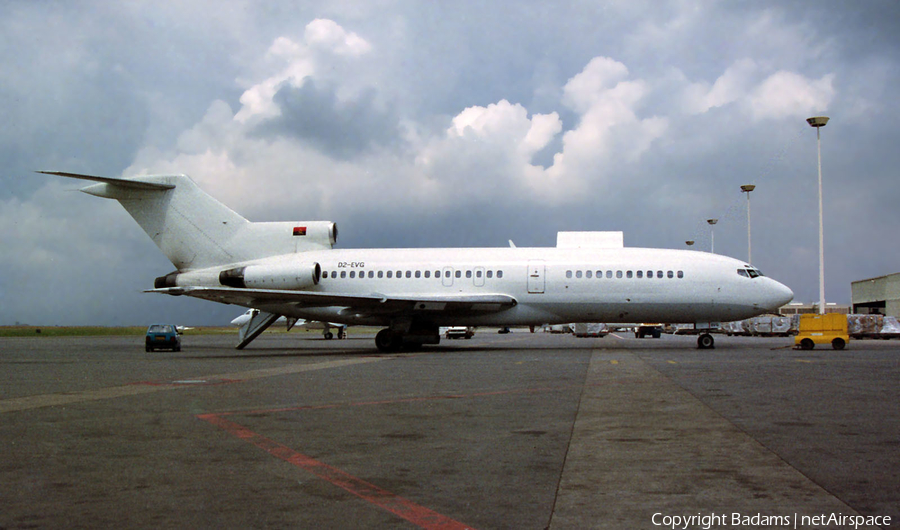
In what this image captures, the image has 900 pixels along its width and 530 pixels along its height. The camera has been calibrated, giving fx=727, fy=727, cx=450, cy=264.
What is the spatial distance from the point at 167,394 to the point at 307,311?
17927mm

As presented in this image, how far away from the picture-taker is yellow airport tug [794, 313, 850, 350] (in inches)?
1137

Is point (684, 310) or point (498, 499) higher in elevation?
point (684, 310)

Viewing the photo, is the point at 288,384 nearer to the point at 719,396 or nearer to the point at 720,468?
the point at 719,396

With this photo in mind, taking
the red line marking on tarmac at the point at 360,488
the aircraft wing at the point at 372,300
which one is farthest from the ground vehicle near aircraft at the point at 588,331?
the red line marking on tarmac at the point at 360,488

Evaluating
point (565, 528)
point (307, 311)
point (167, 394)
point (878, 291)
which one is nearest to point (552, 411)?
point (565, 528)

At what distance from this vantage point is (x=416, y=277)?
29.7 metres

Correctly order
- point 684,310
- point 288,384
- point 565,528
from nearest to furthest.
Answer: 1. point 565,528
2. point 288,384
3. point 684,310

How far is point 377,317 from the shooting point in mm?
29750

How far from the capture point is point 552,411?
10.1 m

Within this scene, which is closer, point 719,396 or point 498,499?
point 498,499

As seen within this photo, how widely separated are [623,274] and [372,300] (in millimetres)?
9638

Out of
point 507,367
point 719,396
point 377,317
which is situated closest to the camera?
point 719,396

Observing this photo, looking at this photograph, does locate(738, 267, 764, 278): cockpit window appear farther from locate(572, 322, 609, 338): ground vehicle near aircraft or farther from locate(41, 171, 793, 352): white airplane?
locate(572, 322, 609, 338): ground vehicle near aircraft

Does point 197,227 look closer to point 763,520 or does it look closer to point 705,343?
point 705,343
